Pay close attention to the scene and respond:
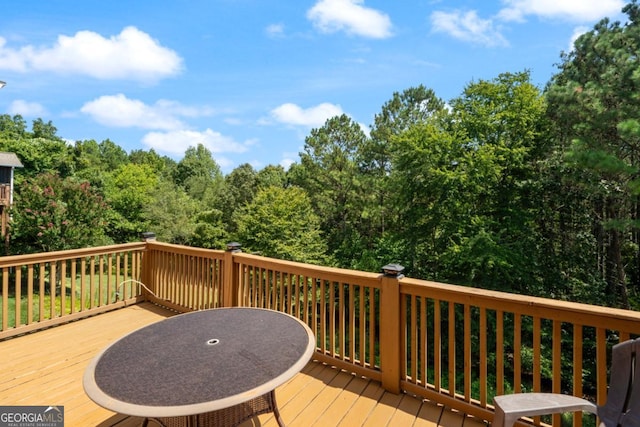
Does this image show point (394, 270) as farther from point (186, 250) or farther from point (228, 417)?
point (186, 250)

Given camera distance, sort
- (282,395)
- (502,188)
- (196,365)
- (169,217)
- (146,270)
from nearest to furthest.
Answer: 1. (196,365)
2. (282,395)
3. (146,270)
4. (502,188)
5. (169,217)

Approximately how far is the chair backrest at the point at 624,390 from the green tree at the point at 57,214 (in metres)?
12.3

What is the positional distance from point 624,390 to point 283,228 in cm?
1330

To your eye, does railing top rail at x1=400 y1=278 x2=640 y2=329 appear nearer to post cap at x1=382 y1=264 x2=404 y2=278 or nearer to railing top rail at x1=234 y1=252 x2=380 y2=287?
post cap at x1=382 y1=264 x2=404 y2=278

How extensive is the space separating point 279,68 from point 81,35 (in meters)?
5.10

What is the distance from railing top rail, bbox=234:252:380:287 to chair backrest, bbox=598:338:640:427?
1.46 m

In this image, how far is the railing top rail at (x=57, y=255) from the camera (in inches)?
135

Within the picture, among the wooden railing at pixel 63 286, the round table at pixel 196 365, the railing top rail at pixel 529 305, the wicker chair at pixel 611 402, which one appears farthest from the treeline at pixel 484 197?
the round table at pixel 196 365

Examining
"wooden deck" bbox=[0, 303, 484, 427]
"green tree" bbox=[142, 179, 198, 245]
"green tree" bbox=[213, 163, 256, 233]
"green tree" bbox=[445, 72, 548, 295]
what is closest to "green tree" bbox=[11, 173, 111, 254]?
"green tree" bbox=[142, 179, 198, 245]

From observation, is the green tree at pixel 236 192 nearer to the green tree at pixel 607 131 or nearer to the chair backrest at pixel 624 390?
the green tree at pixel 607 131

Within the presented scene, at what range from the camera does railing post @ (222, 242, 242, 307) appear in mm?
3611

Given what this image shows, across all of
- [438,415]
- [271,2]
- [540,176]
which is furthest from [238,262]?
[540,176]

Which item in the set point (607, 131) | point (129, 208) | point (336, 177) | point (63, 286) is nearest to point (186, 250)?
point (63, 286)

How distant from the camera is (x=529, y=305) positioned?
6.51 feet
